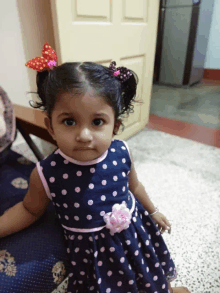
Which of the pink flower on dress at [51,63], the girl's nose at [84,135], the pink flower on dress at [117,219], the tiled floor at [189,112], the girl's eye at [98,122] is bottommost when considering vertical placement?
the tiled floor at [189,112]

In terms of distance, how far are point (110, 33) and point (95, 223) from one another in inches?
47.1

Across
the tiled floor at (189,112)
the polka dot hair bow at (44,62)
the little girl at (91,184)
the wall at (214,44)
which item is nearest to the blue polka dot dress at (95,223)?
the little girl at (91,184)

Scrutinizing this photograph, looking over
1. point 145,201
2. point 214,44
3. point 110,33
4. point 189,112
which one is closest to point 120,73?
point 145,201

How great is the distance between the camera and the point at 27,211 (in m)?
0.59

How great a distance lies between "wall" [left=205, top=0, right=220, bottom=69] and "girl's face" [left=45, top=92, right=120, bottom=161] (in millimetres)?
3939

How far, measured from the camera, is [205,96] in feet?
10.2

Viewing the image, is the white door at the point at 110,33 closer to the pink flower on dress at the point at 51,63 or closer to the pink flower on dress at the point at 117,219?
the pink flower on dress at the point at 51,63

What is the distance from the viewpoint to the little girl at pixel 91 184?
0.47 m

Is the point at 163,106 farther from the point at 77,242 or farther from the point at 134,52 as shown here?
the point at 77,242

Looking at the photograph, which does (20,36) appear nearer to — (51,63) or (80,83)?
(51,63)

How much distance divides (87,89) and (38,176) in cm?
26

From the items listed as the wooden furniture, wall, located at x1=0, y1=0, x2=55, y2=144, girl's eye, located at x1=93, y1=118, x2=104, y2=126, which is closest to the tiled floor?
wall, located at x1=0, y1=0, x2=55, y2=144

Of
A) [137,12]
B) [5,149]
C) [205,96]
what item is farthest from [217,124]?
[5,149]

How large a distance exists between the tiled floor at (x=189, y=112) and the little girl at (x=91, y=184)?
1.49 meters
